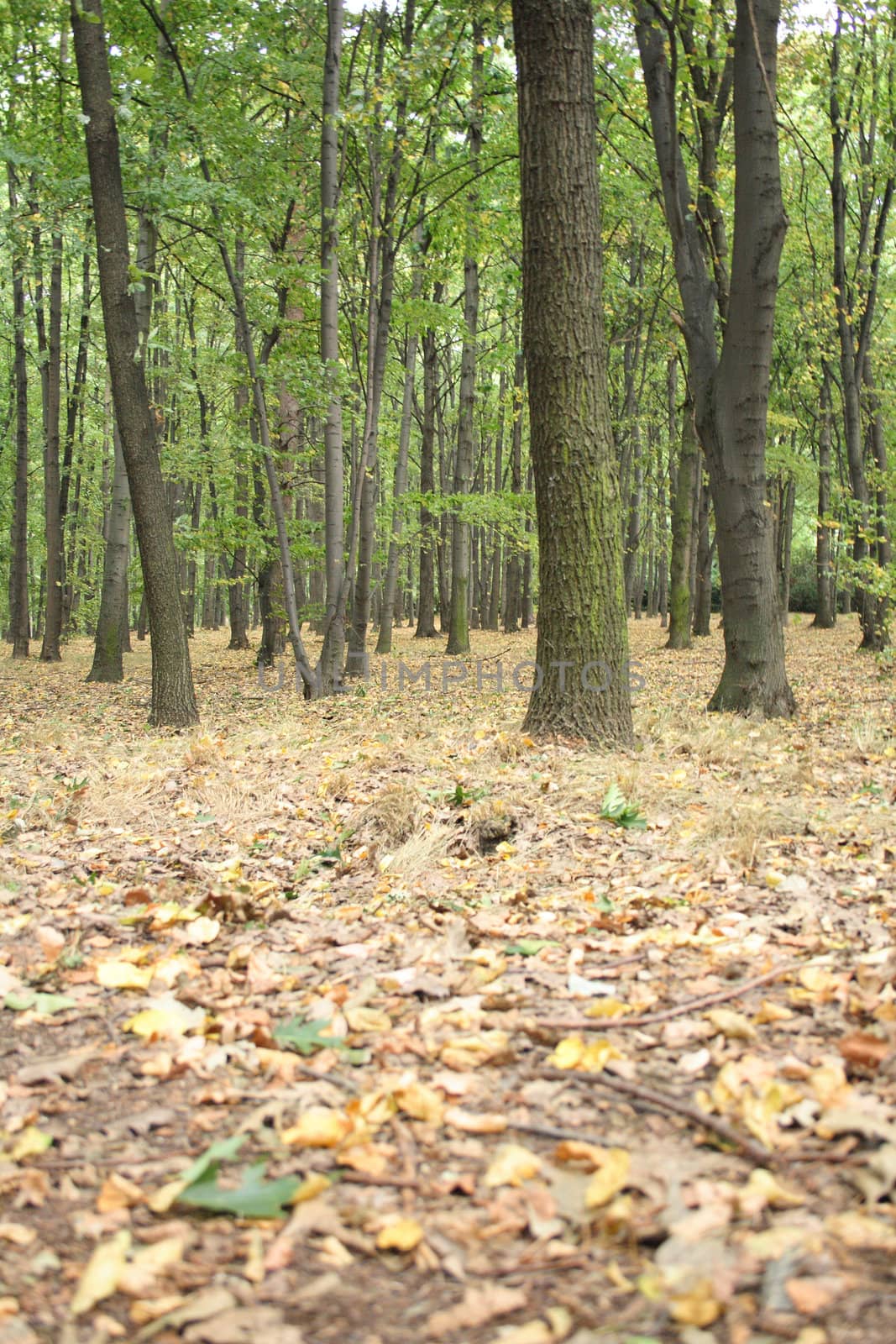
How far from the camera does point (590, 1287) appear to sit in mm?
1604

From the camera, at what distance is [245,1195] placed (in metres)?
1.86

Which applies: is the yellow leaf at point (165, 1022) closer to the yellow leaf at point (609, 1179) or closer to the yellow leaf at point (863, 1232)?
the yellow leaf at point (609, 1179)

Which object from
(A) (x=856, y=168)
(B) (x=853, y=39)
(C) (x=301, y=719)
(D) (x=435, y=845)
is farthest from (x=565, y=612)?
(A) (x=856, y=168)

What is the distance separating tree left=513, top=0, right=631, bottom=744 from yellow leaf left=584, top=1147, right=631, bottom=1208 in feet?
14.5

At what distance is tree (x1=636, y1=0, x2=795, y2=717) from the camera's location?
7539mm

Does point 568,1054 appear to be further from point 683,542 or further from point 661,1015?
point 683,542

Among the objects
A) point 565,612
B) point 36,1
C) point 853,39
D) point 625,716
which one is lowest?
point 625,716

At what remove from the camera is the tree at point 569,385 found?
5855 millimetres

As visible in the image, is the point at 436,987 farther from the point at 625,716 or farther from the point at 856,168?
the point at 856,168

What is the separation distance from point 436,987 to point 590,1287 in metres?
1.30

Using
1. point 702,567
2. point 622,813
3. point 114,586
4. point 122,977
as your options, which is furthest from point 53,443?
point 122,977

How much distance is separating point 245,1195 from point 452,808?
122 inches

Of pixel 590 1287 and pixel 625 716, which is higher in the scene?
pixel 625 716

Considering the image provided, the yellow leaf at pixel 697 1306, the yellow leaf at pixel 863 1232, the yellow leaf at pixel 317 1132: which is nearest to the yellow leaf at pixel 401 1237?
the yellow leaf at pixel 317 1132
